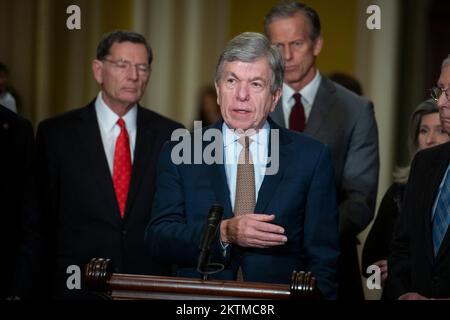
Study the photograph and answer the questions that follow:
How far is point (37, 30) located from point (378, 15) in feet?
4.96

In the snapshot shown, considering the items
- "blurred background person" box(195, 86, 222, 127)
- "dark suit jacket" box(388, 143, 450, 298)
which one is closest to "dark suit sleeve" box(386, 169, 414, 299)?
"dark suit jacket" box(388, 143, 450, 298)

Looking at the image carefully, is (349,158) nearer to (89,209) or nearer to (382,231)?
(382,231)

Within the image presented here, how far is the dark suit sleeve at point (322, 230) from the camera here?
9.74ft

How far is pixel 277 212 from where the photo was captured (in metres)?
2.99

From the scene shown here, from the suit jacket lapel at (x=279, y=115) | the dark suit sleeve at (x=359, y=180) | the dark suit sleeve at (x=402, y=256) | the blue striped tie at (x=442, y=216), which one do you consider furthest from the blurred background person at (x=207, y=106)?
the blue striped tie at (x=442, y=216)

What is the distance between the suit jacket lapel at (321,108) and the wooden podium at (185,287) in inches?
44.2

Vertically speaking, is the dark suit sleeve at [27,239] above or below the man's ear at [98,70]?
below

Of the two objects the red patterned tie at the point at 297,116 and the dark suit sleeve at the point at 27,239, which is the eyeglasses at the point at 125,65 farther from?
the red patterned tie at the point at 297,116

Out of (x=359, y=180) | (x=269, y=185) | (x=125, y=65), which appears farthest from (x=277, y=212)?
(x=125, y=65)

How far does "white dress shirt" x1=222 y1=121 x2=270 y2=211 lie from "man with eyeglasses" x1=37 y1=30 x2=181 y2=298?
1.88 feet

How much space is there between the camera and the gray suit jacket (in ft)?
12.1

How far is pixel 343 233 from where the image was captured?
3.68 meters
